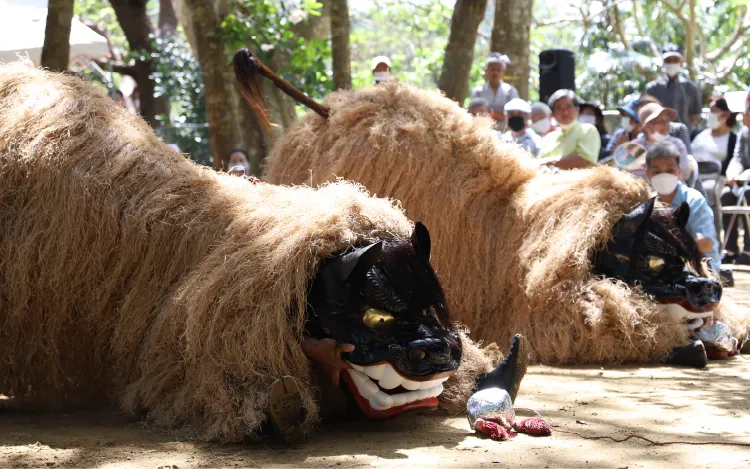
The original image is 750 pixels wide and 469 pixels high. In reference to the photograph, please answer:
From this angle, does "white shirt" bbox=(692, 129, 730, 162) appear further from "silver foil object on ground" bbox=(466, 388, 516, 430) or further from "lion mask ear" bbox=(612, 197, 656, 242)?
"silver foil object on ground" bbox=(466, 388, 516, 430)

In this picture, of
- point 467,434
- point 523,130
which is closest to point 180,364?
point 467,434

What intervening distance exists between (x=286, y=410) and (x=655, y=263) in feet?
9.98

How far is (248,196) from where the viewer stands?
486cm

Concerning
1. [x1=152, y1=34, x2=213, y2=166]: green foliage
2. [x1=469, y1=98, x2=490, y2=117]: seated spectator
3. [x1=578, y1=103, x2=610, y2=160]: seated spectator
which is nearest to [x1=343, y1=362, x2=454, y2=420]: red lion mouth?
[x1=469, y1=98, x2=490, y2=117]: seated spectator

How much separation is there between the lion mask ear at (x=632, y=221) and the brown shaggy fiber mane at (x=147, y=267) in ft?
5.65

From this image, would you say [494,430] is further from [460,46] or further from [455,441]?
[460,46]

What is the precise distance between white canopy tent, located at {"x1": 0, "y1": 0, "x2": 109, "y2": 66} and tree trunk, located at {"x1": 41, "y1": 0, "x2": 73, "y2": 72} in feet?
13.7

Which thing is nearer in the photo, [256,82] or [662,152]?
[256,82]

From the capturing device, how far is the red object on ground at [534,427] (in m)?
A: 4.32

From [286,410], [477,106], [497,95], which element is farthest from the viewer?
[497,95]

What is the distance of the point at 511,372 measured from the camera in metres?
4.66

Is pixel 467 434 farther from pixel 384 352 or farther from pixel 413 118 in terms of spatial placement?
pixel 413 118

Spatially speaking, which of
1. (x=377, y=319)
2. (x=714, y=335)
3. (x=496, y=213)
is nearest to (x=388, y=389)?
(x=377, y=319)

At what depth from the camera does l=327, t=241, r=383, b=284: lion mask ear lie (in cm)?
425
